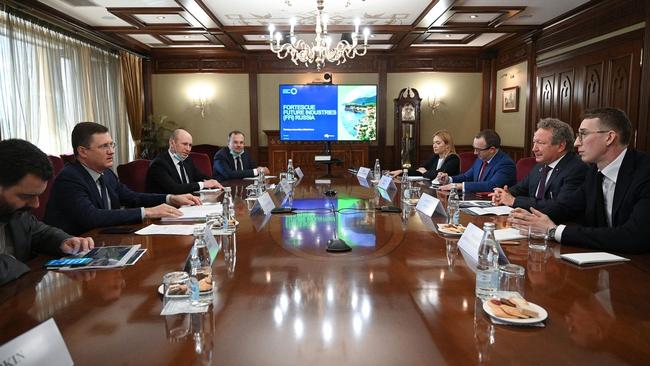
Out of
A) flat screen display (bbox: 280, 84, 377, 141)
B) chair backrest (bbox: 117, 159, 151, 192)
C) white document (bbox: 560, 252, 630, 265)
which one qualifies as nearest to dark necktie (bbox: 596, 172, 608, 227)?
white document (bbox: 560, 252, 630, 265)

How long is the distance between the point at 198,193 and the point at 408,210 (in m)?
1.77

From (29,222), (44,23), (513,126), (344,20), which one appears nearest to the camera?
(29,222)

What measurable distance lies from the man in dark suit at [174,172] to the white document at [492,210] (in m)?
2.15

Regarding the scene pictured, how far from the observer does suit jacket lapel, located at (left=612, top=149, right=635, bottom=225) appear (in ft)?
6.32

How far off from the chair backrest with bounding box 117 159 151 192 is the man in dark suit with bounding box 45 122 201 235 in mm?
1196

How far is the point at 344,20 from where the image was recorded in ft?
19.7

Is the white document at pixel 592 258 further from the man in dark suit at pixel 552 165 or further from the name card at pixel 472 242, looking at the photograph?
the man in dark suit at pixel 552 165

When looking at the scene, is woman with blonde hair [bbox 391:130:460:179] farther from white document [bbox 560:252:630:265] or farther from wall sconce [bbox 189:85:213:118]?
wall sconce [bbox 189:85:213:118]

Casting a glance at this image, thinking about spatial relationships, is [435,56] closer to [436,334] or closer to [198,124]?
[198,124]

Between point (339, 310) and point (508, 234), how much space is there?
1.08 m

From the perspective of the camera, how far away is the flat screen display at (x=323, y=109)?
7.61 meters

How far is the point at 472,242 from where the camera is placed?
1643 mm

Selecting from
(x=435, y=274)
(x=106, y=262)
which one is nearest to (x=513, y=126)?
(x=435, y=274)

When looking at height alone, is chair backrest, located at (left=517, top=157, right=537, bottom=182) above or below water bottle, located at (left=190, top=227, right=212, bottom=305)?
above
